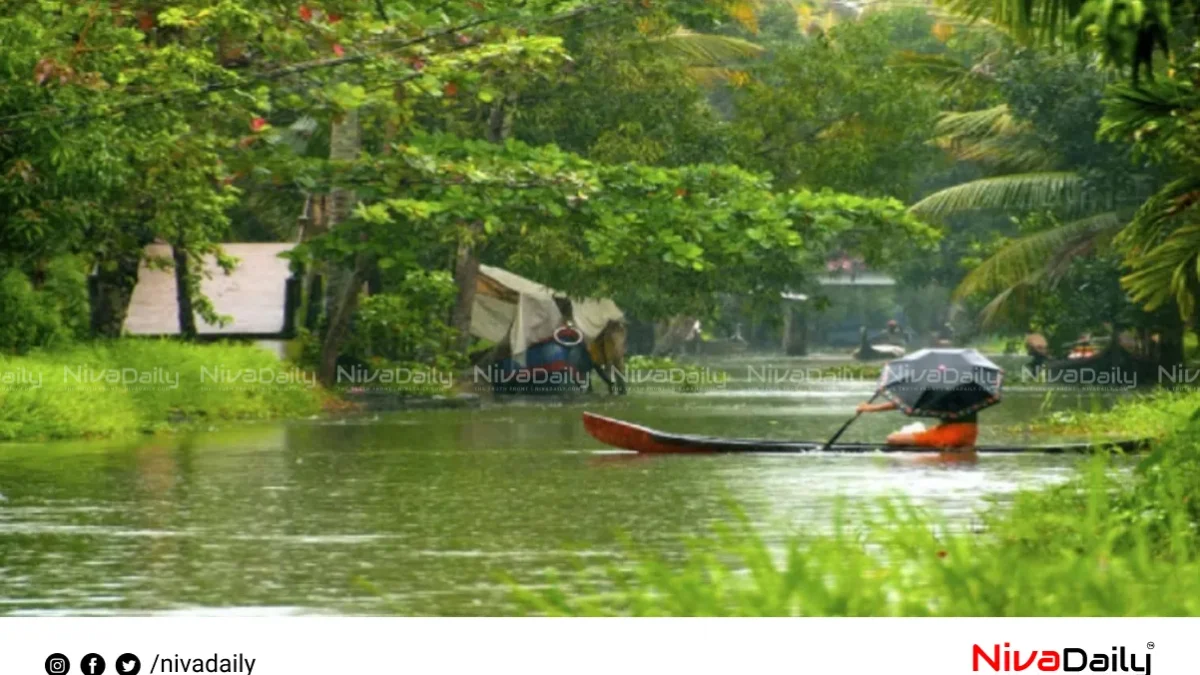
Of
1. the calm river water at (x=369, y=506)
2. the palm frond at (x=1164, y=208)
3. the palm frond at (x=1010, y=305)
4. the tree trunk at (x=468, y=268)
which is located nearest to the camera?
the calm river water at (x=369, y=506)

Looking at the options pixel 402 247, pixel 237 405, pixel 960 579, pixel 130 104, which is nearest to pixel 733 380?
pixel 402 247

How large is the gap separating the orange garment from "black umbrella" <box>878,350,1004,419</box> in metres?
0.16

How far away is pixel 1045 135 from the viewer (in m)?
50.1

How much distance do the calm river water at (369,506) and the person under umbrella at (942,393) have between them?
907 mm

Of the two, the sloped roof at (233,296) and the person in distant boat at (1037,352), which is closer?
the sloped roof at (233,296)

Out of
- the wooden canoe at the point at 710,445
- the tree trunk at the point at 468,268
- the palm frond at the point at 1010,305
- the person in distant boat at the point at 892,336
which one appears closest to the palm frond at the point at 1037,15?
the wooden canoe at the point at 710,445

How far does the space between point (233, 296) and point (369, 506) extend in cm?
2378

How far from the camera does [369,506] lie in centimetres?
2088

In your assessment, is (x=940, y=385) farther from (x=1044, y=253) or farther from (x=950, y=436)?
(x=1044, y=253)

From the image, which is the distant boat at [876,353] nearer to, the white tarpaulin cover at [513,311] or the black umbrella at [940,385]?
the white tarpaulin cover at [513,311]

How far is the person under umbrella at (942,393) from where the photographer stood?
27.5 m

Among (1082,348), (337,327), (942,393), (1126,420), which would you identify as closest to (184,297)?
(337,327)
